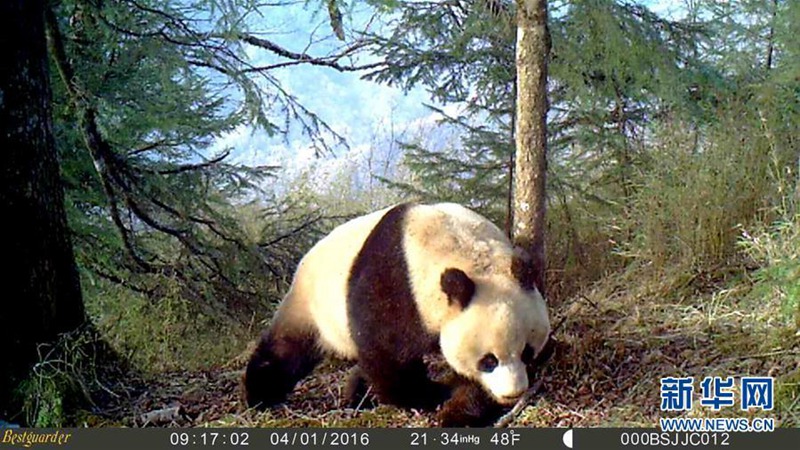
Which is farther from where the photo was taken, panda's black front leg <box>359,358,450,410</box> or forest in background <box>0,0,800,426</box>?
forest in background <box>0,0,800,426</box>

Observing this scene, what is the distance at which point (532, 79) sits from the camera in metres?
4.22

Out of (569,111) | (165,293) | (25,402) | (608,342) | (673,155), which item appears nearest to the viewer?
(25,402)

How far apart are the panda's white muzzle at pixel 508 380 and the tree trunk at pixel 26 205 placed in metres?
2.36

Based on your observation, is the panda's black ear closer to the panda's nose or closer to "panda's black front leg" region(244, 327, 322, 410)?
the panda's nose

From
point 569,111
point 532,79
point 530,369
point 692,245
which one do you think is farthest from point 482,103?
point 530,369

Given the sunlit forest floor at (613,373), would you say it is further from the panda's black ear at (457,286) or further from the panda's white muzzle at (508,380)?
the panda's black ear at (457,286)

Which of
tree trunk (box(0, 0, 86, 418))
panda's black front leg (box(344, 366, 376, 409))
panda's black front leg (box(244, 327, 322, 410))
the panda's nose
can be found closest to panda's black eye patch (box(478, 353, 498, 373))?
the panda's nose

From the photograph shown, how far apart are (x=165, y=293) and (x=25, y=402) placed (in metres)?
2.75

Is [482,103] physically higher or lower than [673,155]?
higher

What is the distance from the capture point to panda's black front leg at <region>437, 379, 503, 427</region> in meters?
3.70

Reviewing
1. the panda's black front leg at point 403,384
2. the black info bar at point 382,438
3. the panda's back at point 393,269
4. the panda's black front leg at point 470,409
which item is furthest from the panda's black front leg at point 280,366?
the panda's black front leg at point 470,409

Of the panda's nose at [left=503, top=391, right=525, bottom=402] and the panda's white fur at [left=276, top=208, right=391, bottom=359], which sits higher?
the panda's white fur at [left=276, top=208, right=391, bottom=359]

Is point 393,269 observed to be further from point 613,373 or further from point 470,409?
point 613,373

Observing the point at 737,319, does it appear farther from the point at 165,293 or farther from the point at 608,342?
the point at 165,293
